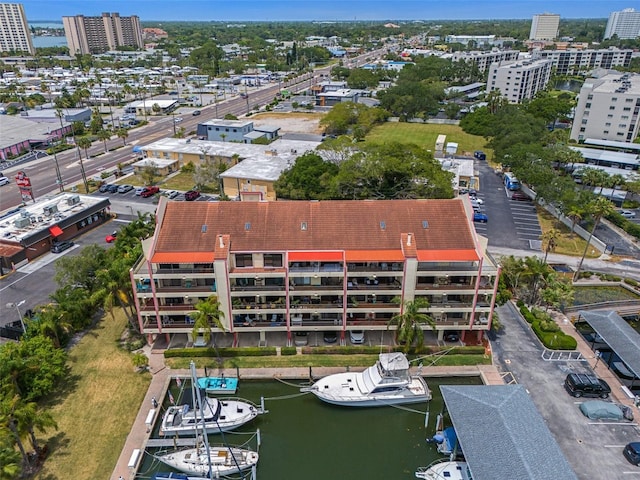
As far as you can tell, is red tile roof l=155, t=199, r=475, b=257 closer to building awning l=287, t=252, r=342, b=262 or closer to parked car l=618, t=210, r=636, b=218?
building awning l=287, t=252, r=342, b=262

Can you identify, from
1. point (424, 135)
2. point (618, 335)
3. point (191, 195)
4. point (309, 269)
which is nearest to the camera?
point (309, 269)

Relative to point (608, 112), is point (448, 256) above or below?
above

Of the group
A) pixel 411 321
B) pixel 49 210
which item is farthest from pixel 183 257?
pixel 49 210

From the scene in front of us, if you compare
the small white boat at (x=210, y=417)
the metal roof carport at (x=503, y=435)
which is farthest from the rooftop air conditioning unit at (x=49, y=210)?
the metal roof carport at (x=503, y=435)

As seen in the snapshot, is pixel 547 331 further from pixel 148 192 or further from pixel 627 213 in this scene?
pixel 148 192

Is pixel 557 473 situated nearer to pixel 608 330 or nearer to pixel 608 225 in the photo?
pixel 608 330

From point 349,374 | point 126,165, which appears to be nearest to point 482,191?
point 349,374
